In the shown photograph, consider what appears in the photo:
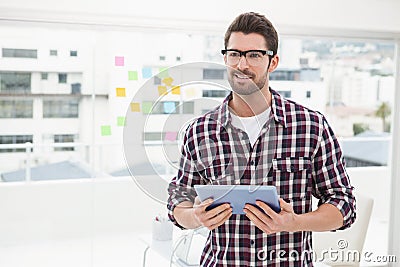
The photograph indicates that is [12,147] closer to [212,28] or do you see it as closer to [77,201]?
[77,201]

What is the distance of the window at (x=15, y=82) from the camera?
3.09m

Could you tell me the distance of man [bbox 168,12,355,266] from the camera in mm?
1604

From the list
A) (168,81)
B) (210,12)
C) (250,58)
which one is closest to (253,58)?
(250,58)

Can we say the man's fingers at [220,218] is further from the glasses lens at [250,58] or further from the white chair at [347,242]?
the white chair at [347,242]

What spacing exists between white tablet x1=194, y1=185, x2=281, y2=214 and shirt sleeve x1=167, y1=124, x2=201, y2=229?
0.48 ft

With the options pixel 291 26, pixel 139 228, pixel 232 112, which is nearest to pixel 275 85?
pixel 291 26

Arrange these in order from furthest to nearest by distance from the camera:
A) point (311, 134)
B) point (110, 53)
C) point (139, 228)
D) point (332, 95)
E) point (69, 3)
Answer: point (332, 95) → point (139, 228) → point (110, 53) → point (69, 3) → point (311, 134)

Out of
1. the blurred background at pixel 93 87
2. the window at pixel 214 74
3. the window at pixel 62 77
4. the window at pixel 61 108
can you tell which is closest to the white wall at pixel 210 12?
the blurred background at pixel 93 87

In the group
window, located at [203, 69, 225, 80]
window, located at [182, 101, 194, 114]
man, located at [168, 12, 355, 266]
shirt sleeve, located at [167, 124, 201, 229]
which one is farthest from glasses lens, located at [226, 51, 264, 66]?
window, located at [182, 101, 194, 114]

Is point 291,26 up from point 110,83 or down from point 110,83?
up

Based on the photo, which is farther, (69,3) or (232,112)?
(69,3)

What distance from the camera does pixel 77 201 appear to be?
3.34 metres

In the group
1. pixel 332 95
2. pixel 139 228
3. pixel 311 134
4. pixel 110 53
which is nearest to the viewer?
pixel 311 134

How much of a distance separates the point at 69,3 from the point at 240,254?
184cm
